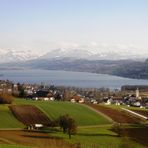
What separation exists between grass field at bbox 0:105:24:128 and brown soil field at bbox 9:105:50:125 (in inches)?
23.2

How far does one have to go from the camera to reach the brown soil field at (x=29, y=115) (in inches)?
1951

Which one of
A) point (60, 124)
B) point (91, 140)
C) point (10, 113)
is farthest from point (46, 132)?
point (10, 113)

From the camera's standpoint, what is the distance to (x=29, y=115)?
51844 mm

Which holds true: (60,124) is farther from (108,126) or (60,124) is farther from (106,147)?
(106,147)

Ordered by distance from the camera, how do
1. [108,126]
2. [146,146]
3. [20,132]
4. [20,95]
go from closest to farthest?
[146,146] → [20,132] → [108,126] → [20,95]

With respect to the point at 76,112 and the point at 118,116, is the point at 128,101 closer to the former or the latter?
the point at 118,116

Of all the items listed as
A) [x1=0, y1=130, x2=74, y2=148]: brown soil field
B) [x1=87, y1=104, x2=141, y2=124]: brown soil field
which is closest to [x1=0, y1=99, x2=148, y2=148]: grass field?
[x1=0, y1=130, x2=74, y2=148]: brown soil field

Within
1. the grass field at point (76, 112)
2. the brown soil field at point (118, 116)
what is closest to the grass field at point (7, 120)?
the grass field at point (76, 112)

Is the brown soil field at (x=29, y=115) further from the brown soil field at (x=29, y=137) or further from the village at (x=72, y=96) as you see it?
the village at (x=72, y=96)

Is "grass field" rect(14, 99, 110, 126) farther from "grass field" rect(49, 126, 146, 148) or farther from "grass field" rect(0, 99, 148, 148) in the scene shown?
"grass field" rect(49, 126, 146, 148)

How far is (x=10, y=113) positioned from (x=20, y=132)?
10.5 metres

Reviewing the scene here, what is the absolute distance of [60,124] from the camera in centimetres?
4359

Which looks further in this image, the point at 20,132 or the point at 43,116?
the point at 43,116

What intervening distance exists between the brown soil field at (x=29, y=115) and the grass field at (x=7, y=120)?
0.59 m
